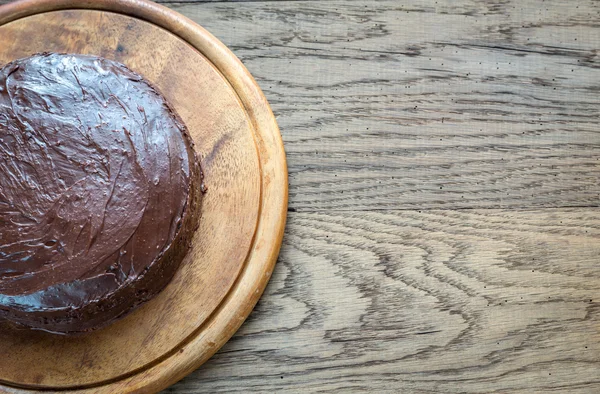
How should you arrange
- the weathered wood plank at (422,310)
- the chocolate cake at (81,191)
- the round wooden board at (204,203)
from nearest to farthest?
the chocolate cake at (81,191)
the round wooden board at (204,203)
the weathered wood plank at (422,310)

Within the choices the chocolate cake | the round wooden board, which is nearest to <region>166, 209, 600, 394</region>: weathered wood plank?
the round wooden board

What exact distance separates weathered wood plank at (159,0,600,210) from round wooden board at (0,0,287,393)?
174 millimetres

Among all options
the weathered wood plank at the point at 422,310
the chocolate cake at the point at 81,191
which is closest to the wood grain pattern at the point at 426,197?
the weathered wood plank at the point at 422,310

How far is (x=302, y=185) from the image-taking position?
173 centimetres

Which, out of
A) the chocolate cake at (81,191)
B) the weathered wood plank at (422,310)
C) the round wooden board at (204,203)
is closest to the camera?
the chocolate cake at (81,191)

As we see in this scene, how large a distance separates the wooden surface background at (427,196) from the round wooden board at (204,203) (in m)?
0.15

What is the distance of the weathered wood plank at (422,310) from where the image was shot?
1.66 m

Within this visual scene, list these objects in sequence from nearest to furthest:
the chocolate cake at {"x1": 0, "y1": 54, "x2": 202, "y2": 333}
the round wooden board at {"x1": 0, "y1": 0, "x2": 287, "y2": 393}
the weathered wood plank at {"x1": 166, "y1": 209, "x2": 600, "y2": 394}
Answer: the chocolate cake at {"x1": 0, "y1": 54, "x2": 202, "y2": 333} < the round wooden board at {"x1": 0, "y1": 0, "x2": 287, "y2": 393} < the weathered wood plank at {"x1": 166, "y1": 209, "x2": 600, "y2": 394}

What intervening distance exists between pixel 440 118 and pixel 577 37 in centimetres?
52

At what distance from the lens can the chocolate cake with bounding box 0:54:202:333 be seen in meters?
1.30

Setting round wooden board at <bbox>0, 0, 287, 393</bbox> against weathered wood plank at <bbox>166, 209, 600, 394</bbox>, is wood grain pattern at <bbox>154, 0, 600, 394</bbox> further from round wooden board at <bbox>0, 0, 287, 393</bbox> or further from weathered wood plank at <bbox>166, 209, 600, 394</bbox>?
round wooden board at <bbox>0, 0, 287, 393</bbox>

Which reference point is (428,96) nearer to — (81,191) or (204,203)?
(204,203)

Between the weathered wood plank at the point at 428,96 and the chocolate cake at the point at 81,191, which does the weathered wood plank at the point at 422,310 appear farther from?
the chocolate cake at the point at 81,191

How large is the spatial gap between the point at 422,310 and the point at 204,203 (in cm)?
70
